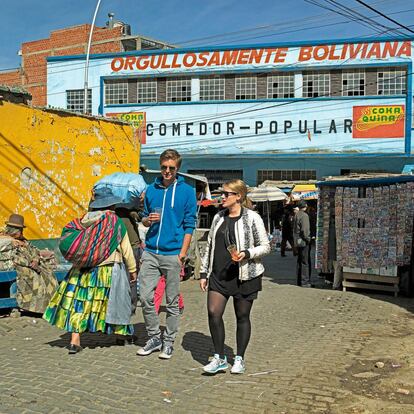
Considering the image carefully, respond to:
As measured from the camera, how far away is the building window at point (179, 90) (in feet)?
92.2

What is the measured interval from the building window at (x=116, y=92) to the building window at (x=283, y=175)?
784 cm

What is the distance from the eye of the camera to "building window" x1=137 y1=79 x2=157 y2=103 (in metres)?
28.7

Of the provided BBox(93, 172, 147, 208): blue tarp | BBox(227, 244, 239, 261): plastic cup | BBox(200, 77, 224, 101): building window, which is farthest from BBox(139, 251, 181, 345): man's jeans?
BBox(200, 77, 224, 101): building window

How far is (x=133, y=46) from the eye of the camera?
39031 mm

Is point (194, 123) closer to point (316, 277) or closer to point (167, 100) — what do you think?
point (167, 100)

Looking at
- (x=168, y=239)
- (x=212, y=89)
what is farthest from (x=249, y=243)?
(x=212, y=89)

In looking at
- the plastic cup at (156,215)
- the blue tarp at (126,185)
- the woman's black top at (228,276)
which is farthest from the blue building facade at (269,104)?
the woman's black top at (228,276)

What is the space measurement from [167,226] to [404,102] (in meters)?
22.0

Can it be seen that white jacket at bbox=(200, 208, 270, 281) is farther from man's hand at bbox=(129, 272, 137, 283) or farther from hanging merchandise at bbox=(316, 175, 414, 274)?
hanging merchandise at bbox=(316, 175, 414, 274)

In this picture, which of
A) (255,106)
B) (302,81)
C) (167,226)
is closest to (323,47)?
(302,81)

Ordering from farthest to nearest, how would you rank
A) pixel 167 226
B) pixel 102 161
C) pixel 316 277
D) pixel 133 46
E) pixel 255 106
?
pixel 133 46
pixel 255 106
pixel 316 277
pixel 102 161
pixel 167 226

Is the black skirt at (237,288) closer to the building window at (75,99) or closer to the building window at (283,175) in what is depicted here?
the building window at (283,175)

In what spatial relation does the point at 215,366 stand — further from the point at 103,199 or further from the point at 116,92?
the point at 116,92

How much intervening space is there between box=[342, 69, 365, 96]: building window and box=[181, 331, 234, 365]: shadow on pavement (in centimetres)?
2128
